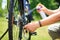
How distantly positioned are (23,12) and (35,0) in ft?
2.52

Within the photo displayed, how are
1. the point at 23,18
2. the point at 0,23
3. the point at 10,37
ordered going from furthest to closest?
the point at 0,23 < the point at 23,18 < the point at 10,37

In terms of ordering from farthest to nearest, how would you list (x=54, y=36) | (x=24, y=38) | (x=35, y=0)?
(x=35, y=0), (x=24, y=38), (x=54, y=36)

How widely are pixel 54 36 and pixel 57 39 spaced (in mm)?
40

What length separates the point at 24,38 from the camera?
2111 millimetres

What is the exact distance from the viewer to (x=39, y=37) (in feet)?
9.43

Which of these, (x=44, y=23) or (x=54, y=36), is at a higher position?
(x=44, y=23)

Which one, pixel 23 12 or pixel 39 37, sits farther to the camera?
pixel 39 37

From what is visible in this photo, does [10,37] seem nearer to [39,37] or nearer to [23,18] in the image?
[23,18]

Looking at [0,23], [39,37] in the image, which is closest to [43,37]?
[39,37]

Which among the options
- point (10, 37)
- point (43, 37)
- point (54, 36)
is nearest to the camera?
point (54, 36)

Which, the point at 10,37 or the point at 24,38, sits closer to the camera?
the point at 10,37

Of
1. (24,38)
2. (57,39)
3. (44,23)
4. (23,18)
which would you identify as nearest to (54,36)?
(57,39)

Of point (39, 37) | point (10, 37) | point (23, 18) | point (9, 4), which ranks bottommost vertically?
point (39, 37)

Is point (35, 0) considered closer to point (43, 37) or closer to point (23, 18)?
point (43, 37)
